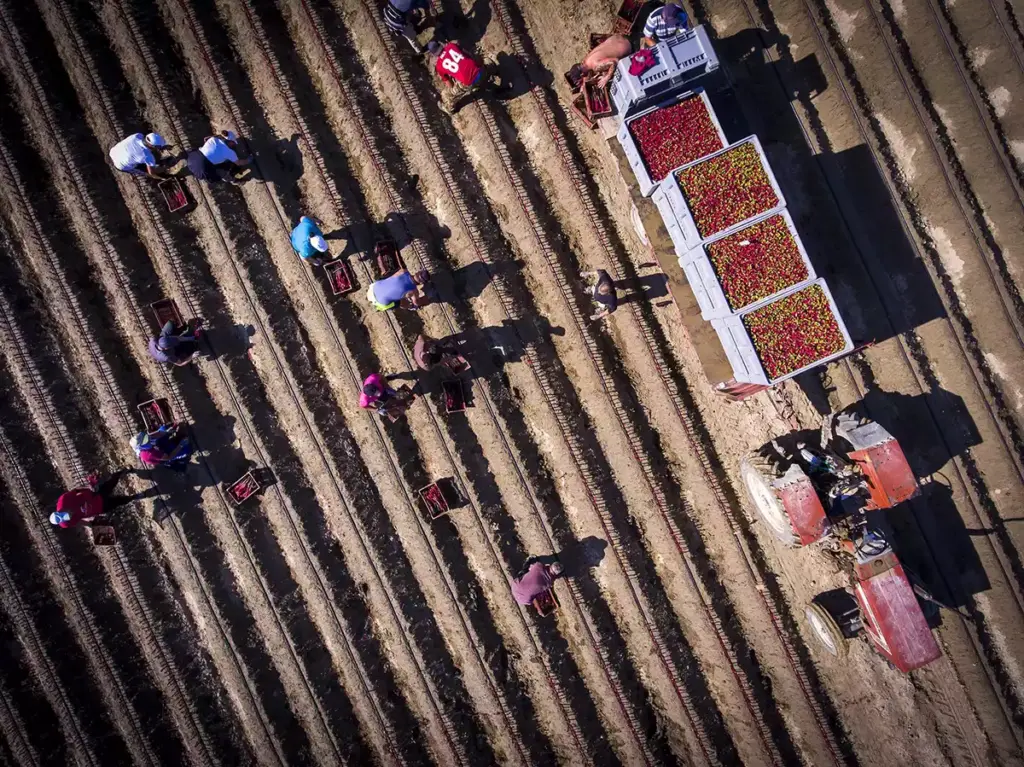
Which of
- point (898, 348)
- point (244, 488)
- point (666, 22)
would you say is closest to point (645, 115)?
point (666, 22)

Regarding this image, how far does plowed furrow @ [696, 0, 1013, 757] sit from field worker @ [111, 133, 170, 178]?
12.3m

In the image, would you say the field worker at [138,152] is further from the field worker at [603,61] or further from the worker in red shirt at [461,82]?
the field worker at [603,61]

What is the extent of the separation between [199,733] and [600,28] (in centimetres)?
1814

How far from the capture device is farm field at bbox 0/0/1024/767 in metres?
12.2

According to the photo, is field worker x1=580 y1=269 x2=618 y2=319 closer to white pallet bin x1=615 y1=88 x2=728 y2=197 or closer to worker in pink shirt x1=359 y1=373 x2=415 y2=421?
white pallet bin x1=615 y1=88 x2=728 y2=197

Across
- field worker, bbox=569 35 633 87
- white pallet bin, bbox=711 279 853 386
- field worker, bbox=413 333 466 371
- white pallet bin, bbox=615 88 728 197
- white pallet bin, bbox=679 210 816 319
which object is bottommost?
white pallet bin, bbox=711 279 853 386

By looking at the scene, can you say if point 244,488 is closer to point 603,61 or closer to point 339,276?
point 339,276

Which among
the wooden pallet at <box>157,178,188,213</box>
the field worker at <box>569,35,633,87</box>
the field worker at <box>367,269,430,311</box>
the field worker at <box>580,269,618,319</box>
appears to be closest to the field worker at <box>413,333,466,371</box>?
the field worker at <box>367,269,430,311</box>

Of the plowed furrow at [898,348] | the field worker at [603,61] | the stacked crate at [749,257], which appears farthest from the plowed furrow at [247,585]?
the plowed furrow at [898,348]

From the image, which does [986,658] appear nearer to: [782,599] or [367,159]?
[782,599]

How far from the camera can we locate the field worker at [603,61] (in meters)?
11.6

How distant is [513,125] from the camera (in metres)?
12.8

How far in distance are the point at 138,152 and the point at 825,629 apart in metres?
17.3

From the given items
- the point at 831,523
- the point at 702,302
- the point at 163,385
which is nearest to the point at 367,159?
the point at 163,385
